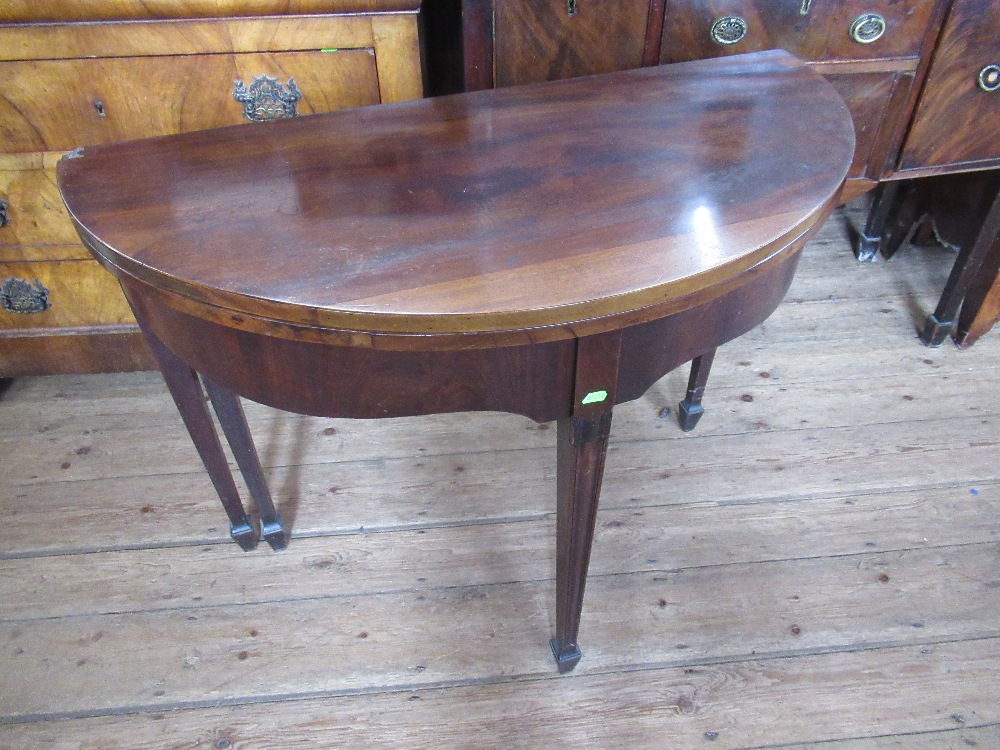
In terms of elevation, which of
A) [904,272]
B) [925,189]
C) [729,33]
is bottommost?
[904,272]

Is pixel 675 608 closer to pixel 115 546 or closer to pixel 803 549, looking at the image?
pixel 803 549

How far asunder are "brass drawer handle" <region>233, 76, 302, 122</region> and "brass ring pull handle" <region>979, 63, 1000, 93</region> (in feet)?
3.96

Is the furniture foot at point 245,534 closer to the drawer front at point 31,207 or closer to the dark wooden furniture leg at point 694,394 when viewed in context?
the drawer front at point 31,207

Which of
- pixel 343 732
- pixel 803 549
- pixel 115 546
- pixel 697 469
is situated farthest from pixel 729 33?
pixel 115 546

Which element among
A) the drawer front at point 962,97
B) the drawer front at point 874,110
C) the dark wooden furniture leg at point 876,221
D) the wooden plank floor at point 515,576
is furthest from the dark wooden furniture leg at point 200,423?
the dark wooden furniture leg at point 876,221

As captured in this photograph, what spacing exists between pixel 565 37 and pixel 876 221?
1.26 metres

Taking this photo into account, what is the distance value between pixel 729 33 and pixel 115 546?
1420 mm

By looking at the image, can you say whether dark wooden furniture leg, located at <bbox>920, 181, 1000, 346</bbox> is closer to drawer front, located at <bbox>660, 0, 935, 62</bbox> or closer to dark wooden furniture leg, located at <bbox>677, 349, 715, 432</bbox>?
drawer front, located at <bbox>660, 0, 935, 62</bbox>

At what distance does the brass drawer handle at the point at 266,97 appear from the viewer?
129cm

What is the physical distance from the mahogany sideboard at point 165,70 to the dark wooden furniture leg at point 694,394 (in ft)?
2.46

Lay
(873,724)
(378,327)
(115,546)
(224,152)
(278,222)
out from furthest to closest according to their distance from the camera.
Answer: (115,546) → (873,724) → (224,152) → (278,222) → (378,327)

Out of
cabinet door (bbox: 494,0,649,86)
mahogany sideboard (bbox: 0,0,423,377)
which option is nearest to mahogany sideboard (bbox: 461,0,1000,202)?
cabinet door (bbox: 494,0,649,86)

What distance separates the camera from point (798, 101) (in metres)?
1.02

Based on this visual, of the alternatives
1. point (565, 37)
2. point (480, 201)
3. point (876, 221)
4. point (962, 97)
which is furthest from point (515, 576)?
point (876, 221)
